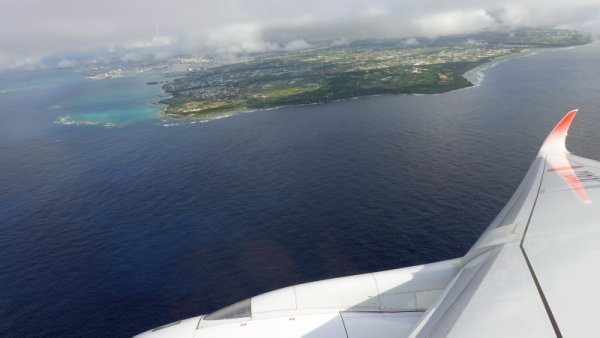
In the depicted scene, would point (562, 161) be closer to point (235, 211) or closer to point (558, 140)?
point (558, 140)

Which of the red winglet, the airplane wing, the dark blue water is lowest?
the dark blue water

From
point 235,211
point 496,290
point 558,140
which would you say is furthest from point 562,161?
point 235,211

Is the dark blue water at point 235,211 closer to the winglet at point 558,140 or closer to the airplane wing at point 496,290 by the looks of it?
the winglet at point 558,140

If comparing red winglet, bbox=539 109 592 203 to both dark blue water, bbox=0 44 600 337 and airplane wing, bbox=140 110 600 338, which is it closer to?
airplane wing, bbox=140 110 600 338

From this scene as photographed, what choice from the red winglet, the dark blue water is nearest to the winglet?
the red winglet

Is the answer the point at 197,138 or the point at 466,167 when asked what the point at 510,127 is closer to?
the point at 466,167

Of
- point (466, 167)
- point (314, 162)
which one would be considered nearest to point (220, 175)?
point (314, 162)

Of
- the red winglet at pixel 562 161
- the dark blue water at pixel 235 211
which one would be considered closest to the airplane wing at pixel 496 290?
the red winglet at pixel 562 161
